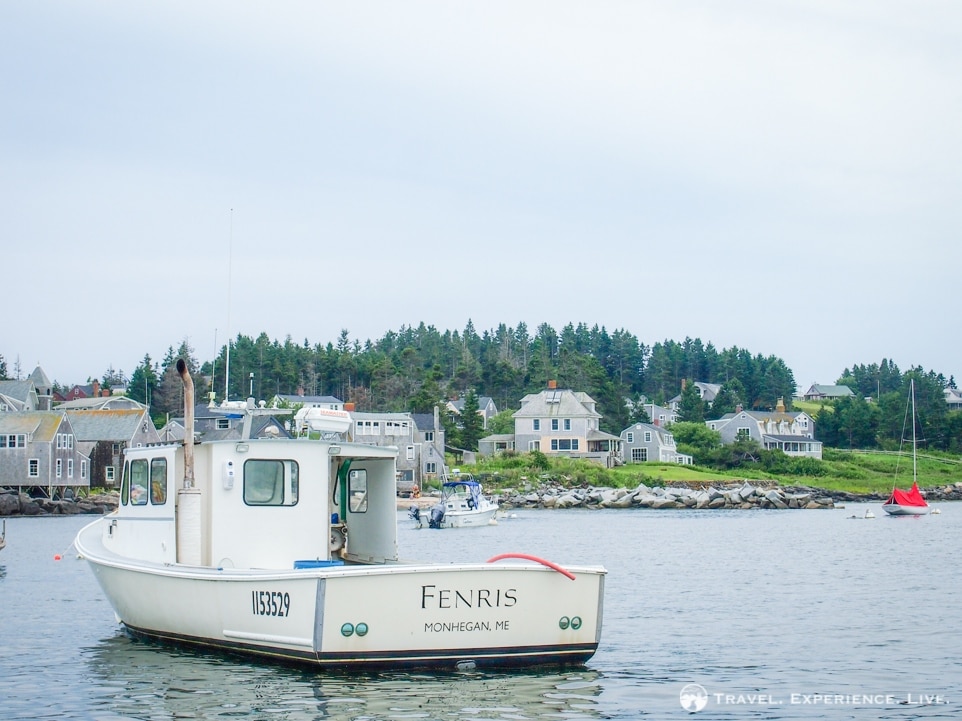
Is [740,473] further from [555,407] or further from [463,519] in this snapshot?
[463,519]

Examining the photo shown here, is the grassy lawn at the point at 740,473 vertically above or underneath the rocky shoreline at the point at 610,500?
above

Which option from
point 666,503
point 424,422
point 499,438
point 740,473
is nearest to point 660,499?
point 666,503

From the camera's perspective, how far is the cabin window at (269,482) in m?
18.6

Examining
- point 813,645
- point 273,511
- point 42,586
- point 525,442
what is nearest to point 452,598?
point 273,511

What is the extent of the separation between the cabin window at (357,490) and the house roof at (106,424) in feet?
240

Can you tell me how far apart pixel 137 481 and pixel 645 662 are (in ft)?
30.8

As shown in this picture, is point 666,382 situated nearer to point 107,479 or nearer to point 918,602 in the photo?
point 107,479

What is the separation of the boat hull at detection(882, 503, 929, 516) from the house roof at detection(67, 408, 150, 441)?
184ft

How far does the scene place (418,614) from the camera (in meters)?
15.7

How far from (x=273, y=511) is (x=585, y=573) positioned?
211 inches

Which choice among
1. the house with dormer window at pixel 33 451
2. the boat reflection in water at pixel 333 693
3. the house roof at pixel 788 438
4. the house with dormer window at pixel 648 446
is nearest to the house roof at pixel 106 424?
the house with dormer window at pixel 33 451

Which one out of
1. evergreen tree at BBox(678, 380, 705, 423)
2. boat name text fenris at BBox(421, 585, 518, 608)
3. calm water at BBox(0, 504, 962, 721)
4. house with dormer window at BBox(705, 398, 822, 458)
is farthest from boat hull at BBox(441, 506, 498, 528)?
evergreen tree at BBox(678, 380, 705, 423)

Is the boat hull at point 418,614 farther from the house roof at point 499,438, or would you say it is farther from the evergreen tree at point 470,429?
the house roof at point 499,438

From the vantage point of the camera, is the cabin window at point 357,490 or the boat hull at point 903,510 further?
the boat hull at point 903,510
